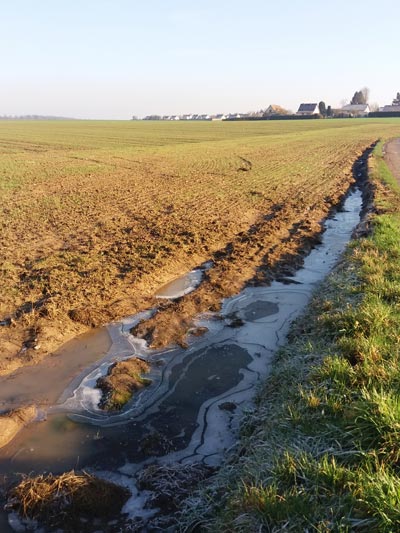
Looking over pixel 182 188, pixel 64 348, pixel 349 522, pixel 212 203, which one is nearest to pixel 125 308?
pixel 64 348

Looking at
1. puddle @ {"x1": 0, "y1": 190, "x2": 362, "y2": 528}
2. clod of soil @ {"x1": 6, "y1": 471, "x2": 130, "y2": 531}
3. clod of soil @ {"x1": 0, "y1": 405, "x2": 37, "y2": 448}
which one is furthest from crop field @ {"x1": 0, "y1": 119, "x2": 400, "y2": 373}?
clod of soil @ {"x1": 6, "y1": 471, "x2": 130, "y2": 531}

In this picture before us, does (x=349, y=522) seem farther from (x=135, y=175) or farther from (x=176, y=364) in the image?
(x=135, y=175)

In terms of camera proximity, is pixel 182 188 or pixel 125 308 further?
pixel 182 188

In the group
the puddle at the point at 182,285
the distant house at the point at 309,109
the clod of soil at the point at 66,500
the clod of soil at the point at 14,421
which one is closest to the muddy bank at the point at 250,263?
the puddle at the point at 182,285

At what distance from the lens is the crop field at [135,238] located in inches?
309

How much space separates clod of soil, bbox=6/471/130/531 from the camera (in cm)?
402

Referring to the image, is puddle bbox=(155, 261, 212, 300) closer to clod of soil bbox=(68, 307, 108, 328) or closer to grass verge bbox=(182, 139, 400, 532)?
clod of soil bbox=(68, 307, 108, 328)

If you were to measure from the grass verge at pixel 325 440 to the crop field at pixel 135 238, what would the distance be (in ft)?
8.14

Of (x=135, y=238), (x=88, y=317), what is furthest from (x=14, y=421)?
(x=135, y=238)

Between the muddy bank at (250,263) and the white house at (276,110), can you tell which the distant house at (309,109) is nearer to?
the white house at (276,110)

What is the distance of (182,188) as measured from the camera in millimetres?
19891

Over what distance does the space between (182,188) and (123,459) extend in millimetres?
15994

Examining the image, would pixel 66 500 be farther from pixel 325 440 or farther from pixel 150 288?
pixel 150 288

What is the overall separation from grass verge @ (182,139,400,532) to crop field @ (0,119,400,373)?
2.48 meters
